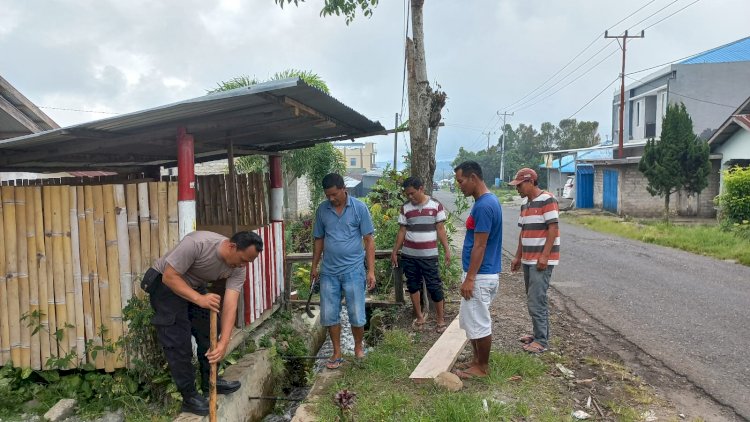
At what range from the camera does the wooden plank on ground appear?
4.27 m

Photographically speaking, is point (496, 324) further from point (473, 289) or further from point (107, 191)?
point (107, 191)

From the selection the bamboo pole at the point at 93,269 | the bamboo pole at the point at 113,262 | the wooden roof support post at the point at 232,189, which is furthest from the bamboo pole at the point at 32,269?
the wooden roof support post at the point at 232,189

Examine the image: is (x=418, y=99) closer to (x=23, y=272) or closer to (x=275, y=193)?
(x=275, y=193)

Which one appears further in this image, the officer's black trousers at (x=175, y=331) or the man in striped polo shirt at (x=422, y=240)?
the man in striped polo shirt at (x=422, y=240)

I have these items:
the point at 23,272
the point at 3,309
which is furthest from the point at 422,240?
the point at 3,309

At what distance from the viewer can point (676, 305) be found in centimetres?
714

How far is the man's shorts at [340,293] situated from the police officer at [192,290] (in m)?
1.14

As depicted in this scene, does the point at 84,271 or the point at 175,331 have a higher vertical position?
the point at 84,271

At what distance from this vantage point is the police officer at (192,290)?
3426 mm

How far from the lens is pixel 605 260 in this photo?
11.1 metres

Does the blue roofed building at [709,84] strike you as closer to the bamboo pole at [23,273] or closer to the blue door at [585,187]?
the blue door at [585,187]

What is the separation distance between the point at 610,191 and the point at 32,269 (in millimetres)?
24298

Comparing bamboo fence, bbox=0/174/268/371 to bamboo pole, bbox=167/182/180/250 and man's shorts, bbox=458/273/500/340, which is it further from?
man's shorts, bbox=458/273/500/340

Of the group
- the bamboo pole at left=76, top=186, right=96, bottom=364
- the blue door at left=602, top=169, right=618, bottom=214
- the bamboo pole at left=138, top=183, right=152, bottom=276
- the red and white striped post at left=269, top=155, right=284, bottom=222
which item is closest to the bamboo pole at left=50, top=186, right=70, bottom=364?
the bamboo pole at left=76, top=186, right=96, bottom=364
